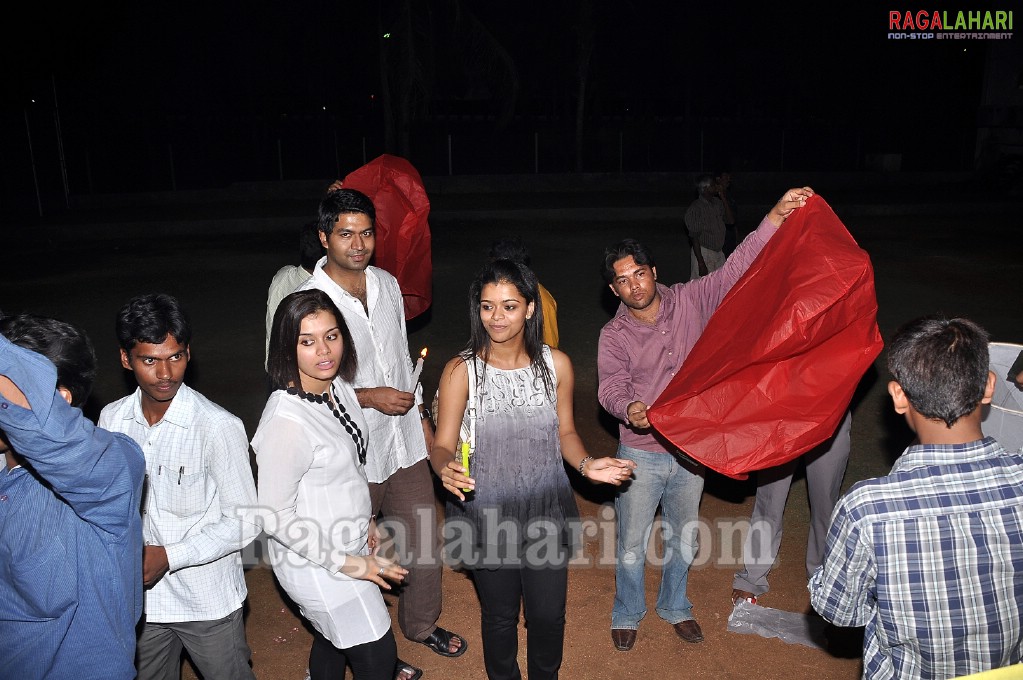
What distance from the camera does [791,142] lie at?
3122cm

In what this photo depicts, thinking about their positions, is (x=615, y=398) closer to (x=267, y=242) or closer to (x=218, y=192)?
(x=267, y=242)

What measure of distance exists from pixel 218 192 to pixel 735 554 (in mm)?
21352

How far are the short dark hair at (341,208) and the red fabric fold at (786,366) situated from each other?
1615 millimetres

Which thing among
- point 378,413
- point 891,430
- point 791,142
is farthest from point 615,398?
point 791,142

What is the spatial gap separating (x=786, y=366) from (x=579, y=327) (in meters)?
6.35

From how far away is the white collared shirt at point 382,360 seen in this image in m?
3.73

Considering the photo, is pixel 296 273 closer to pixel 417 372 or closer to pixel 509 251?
pixel 417 372

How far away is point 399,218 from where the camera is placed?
16.0 ft

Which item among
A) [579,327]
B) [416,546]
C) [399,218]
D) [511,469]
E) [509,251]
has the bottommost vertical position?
[579,327]

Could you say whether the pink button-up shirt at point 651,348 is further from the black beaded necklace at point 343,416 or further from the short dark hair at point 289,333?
the short dark hair at point 289,333

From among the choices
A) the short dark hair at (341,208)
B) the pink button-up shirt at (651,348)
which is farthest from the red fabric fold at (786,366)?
the short dark hair at (341,208)

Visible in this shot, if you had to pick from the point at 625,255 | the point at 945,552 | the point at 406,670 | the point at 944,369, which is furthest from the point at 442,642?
the point at 944,369

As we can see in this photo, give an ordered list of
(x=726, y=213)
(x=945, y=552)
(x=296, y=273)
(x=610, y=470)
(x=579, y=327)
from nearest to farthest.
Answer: (x=945, y=552)
(x=610, y=470)
(x=296, y=273)
(x=726, y=213)
(x=579, y=327)
